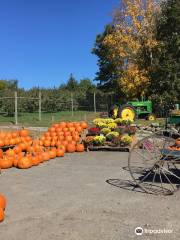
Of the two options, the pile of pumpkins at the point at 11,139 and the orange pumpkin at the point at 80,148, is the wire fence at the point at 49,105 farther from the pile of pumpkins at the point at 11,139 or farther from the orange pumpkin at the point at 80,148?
the orange pumpkin at the point at 80,148

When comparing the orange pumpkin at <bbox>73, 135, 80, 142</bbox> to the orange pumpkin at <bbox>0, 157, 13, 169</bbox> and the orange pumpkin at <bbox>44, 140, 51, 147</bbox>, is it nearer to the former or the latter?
the orange pumpkin at <bbox>44, 140, 51, 147</bbox>

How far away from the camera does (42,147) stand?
459 inches

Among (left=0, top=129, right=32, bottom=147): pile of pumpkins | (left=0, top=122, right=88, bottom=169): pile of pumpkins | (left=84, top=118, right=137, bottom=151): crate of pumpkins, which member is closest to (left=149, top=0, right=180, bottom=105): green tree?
(left=84, top=118, right=137, bottom=151): crate of pumpkins

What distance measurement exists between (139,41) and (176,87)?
6.80 metres

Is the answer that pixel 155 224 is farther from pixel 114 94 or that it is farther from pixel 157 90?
pixel 114 94

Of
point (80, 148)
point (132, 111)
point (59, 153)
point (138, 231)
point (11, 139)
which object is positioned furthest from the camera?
point (132, 111)

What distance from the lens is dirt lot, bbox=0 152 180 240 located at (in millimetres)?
4863

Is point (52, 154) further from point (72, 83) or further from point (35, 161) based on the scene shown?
point (72, 83)

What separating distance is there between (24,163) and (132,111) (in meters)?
10.7

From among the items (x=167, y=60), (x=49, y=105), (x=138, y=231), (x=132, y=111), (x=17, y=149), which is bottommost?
(x=138, y=231)

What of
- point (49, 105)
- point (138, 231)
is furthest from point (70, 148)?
point (49, 105)

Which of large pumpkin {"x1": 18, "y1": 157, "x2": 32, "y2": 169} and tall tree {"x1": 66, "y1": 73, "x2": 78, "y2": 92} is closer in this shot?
large pumpkin {"x1": 18, "y1": 157, "x2": 32, "y2": 169}

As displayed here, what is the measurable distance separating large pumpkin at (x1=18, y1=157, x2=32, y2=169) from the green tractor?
397 inches

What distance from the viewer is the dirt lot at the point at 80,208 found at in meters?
4.86
